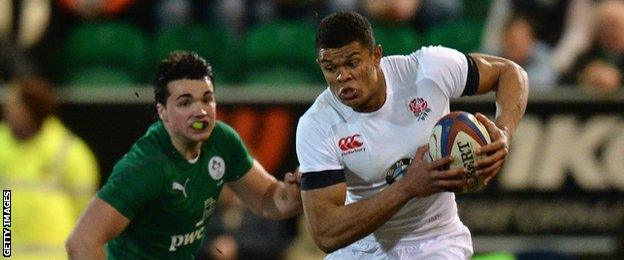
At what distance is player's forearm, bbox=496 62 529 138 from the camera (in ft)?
18.4

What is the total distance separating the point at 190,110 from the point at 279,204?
2.69 feet

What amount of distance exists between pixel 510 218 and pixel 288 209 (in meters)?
3.17

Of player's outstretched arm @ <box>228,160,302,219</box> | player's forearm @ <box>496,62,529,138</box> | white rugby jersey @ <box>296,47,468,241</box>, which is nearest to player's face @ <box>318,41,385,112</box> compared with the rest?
white rugby jersey @ <box>296,47,468,241</box>

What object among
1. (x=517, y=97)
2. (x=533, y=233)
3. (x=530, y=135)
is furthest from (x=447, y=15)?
(x=517, y=97)

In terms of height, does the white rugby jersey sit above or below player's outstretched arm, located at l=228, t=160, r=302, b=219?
above

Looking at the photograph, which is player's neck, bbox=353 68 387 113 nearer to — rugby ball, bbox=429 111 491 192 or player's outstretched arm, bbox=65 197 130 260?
rugby ball, bbox=429 111 491 192

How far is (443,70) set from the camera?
226 inches

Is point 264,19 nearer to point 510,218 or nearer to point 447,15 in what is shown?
point 447,15

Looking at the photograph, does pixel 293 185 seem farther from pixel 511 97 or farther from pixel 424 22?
Answer: pixel 424 22

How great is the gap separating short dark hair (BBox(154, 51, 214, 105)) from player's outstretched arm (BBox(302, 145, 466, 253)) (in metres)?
0.85

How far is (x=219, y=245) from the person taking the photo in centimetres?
898

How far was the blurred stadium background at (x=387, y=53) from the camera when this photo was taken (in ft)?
29.8

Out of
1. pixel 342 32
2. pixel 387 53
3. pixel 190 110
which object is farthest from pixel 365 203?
pixel 387 53

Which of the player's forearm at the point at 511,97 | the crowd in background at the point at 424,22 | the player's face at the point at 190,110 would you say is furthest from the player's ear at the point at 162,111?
the crowd in background at the point at 424,22
